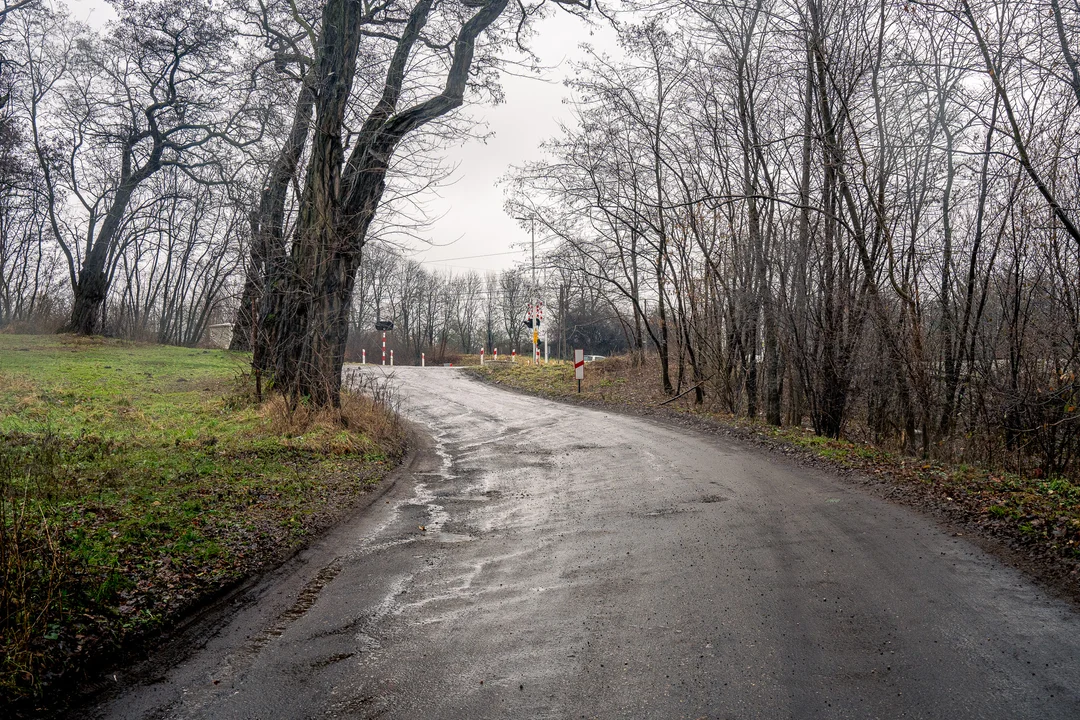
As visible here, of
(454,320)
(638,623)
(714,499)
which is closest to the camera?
(638,623)

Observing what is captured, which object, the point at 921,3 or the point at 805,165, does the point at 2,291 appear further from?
the point at 921,3

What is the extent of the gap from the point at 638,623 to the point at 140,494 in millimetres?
4815

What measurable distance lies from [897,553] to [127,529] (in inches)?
233

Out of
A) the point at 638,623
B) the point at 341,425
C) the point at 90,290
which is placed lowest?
the point at 638,623

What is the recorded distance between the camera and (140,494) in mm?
6305

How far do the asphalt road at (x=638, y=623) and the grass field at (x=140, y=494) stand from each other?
430 millimetres

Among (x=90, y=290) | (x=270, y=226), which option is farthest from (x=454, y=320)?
(x=270, y=226)

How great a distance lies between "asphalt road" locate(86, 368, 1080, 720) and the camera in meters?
3.23

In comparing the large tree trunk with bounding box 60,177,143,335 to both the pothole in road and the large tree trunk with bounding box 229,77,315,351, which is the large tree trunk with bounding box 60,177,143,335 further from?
the pothole in road

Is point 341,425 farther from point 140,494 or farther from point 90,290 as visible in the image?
point 90,290

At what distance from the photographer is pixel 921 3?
27.0 feet

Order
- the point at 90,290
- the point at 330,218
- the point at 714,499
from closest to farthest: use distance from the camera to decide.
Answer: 1. the point at 714,499
2. the point at 330,218
3. the point at 90,290

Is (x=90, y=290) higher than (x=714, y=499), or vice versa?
(x=90, y=290)

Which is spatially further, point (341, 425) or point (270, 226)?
point (270, 226)
